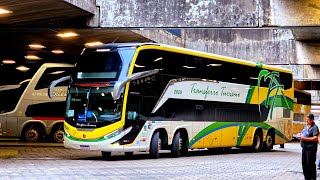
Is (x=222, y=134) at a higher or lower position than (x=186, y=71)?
lower

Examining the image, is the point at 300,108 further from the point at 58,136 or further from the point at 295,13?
the point at 295,13

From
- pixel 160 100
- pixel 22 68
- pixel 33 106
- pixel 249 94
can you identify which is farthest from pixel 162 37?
pixel 160 100

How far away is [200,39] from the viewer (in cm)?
2964

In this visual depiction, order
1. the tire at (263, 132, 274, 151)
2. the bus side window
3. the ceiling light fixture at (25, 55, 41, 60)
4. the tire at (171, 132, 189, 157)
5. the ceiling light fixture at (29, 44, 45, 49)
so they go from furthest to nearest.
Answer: the ceiling light fixture at (25, 55, 41, 60)
the bus side window
the tire at (263, 132, 274, 151)
the ceiling light fixture at (29, 44, 45, 49)
the tire at (171, 132, 189, 157)

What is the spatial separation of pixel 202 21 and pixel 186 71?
4706 mm

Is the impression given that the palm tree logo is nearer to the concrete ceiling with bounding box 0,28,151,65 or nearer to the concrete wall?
the concrete ceiling with bounding box 0,28,151,65

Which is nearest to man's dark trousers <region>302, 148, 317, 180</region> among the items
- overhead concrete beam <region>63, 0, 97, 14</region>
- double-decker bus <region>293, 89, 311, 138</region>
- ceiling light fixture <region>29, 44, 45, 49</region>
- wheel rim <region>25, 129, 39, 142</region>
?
→ overhead concrete beam <region>63, 0, 97, 14</region>

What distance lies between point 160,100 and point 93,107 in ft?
8.16

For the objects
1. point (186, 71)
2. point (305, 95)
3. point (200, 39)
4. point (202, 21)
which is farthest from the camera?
point (305, 95)

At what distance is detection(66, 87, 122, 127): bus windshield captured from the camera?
A: 1816cm

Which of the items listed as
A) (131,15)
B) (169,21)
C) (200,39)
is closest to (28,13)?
(131,15)

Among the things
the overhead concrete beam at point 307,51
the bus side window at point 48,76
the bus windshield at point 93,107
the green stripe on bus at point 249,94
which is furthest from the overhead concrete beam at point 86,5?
the bus side window at point 48,76

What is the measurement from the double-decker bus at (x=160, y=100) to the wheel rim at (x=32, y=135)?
8.53m

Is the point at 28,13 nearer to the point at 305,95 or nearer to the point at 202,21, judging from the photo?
the point at 202,21
